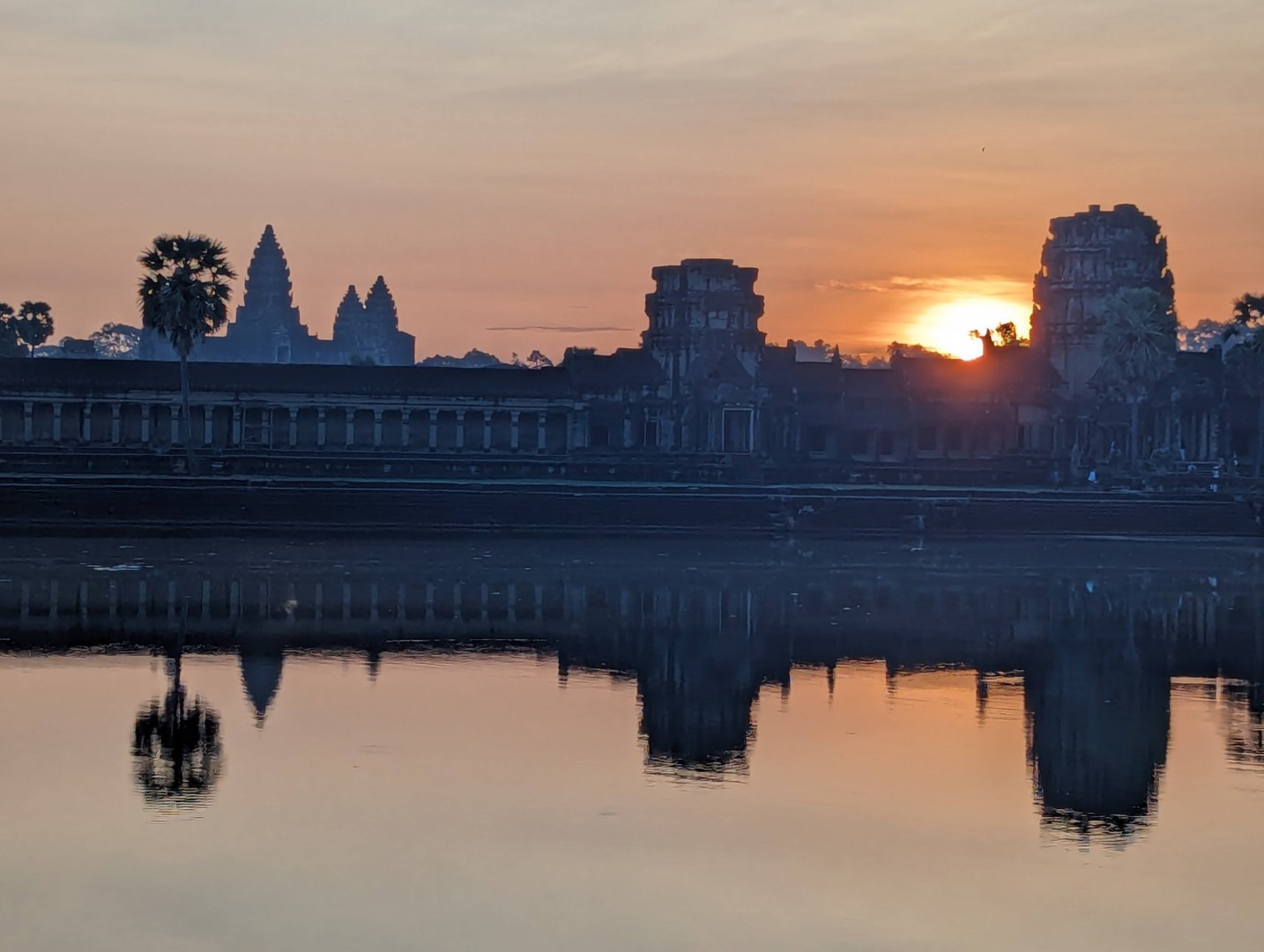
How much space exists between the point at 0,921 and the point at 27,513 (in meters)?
45.6

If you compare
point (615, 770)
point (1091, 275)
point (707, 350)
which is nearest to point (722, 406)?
point (707, 350)

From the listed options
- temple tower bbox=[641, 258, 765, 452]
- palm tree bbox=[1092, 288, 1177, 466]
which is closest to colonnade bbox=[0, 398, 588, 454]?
temple tower bbox=[641, 258, 765, 452]

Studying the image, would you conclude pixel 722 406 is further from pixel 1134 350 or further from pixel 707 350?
pixel 1134 350

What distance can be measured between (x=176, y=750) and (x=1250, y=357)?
75148mm

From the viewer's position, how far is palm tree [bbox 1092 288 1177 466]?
89500 mm

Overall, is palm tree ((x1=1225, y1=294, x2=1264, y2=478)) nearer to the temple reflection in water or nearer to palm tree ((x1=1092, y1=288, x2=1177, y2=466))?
palm tree ((x1=1092, y1=288, x2=1177, y2=466))

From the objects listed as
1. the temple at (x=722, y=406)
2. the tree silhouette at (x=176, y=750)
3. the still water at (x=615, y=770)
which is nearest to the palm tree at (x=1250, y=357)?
the temple at (x=722, y=406)

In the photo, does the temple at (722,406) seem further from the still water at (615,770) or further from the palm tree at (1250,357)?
the still water at (615,770)

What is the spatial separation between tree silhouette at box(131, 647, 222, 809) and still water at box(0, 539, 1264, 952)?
83 mm

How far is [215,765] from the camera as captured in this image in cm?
2352

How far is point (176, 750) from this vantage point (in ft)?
80.2

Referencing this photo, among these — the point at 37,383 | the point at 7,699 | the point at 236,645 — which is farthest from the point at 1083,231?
the point at 7,699

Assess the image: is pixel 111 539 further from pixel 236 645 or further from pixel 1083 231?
pixel 1083 231

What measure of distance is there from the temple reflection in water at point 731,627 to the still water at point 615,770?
159mm
